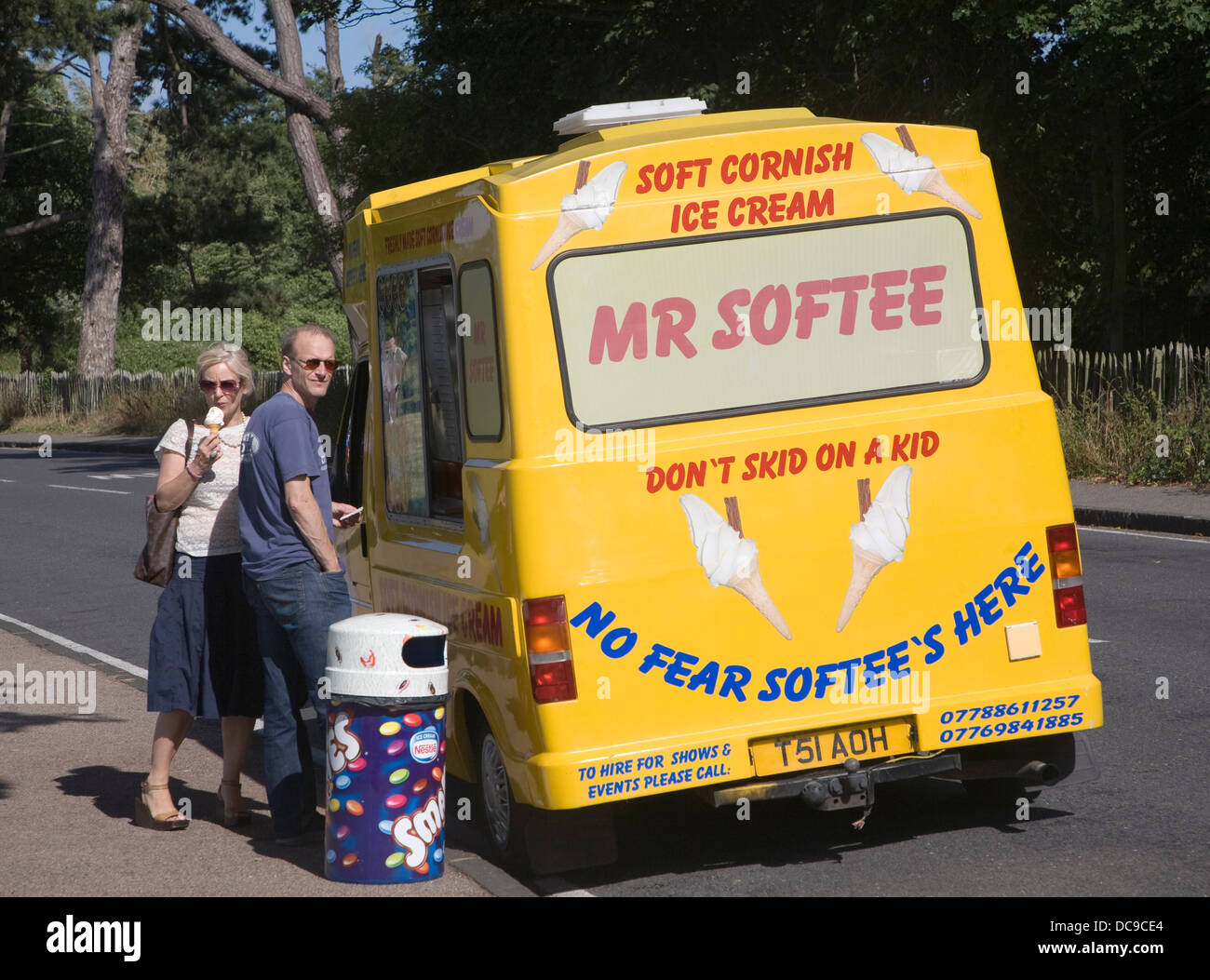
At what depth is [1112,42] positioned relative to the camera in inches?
738

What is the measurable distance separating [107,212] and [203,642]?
4294 cm

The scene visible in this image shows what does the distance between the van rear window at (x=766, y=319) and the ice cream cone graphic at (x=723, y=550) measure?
34cm

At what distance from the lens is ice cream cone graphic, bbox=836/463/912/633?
18.7 feet

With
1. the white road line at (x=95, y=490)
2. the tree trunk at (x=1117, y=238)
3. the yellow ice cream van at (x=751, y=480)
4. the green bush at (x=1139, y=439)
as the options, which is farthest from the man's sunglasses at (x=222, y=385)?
the tree trunk at (x=1117, y=238)

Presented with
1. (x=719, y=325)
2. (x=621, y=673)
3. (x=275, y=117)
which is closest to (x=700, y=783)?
(x=621, y=673)

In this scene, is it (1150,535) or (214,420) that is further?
(1150,535)

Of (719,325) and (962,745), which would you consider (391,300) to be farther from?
(962,745)

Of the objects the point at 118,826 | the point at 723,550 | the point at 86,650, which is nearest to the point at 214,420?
the point at 118,826

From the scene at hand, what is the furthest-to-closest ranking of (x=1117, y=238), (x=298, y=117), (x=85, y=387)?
(x=85, y=387) < (x=298, y=117) < (x=1117, y=238)

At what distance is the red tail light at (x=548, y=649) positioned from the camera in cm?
541

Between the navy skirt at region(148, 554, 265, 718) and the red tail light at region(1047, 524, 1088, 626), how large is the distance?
3106mm

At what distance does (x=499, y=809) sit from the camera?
5980mm

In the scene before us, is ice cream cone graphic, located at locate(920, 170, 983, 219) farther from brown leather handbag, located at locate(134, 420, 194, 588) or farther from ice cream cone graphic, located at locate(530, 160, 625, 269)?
brown leather handbag, located at locate(134, 420, 194, 588)

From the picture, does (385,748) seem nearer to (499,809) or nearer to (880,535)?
(499,809)
